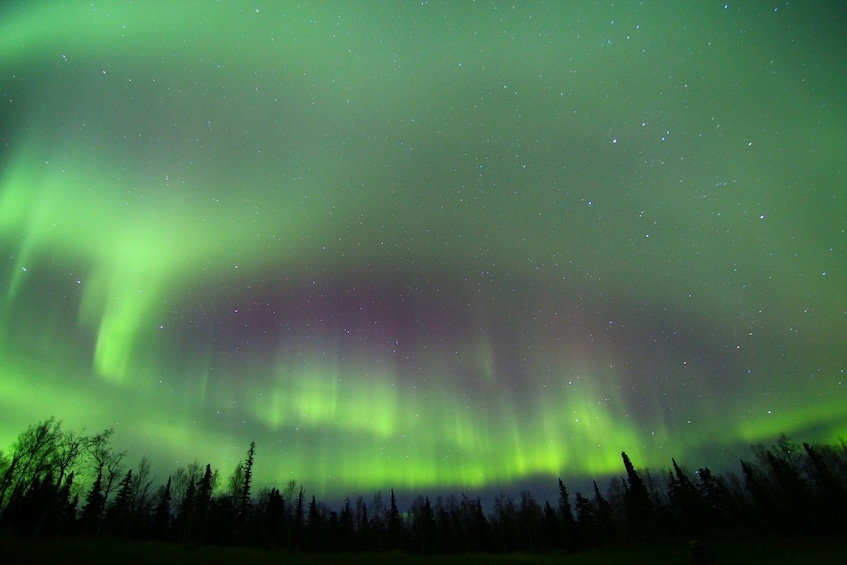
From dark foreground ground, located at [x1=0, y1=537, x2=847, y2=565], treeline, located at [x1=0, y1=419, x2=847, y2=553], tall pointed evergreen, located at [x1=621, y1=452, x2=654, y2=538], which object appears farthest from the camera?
tall pointed evergreen, located at [x1=621, y1=452, x2=654, y2=538]

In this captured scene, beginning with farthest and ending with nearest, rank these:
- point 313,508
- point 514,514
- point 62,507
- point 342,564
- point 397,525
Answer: point 514,514
point 397,525
point 313,508
point 62,507
point 342,564

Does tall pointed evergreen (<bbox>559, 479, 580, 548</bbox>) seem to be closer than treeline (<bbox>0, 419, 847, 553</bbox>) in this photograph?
No

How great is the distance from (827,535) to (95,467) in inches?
4289

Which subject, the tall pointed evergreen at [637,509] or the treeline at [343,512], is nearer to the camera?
the treeline at [343,512]

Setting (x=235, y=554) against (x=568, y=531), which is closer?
(x=235, y=554)

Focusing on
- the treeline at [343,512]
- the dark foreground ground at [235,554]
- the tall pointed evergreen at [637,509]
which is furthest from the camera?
the tall pointed evergreen at [637,509]

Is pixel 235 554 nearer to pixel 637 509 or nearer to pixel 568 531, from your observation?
pixel 568 531

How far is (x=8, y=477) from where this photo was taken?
46.2 metres

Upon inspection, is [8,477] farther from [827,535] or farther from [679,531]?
[827,535]

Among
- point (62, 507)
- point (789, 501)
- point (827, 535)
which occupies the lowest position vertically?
point (827, 535)

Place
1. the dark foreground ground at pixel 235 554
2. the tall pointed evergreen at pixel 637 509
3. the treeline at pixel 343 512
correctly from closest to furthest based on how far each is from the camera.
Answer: the dark foreground ground at pixel 235 554 < the treeline at pixel 343 512 < the tall pointed evergreen at pixel 637 509

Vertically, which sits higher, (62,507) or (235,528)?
(62,507)

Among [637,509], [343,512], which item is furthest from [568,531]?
[343,512]

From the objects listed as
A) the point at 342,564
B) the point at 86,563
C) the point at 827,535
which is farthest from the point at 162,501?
the point at 827,535
